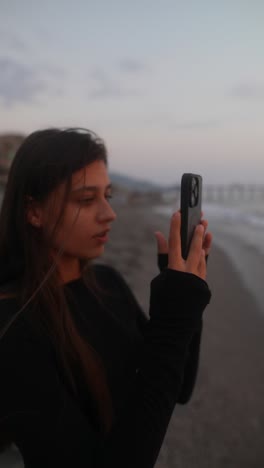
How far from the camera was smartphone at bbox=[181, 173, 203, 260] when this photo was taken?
1012 millimetres

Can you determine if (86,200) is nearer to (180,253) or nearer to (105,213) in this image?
(105,213)

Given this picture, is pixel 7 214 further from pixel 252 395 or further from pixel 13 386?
pixel 252 395

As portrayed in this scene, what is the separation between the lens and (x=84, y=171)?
4.03 ft

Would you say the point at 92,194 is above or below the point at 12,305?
above

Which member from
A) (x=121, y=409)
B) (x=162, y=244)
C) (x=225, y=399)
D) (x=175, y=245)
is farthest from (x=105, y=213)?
(x=225, y=399)

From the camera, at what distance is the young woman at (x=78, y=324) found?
0.94 meters

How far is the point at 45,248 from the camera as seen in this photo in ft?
3.95

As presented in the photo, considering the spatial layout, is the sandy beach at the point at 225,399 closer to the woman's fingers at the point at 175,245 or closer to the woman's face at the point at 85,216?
the woman's face at the point at 85,216

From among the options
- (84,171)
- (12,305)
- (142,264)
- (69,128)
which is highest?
(69,128)

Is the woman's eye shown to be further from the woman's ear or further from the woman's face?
the woman's ear

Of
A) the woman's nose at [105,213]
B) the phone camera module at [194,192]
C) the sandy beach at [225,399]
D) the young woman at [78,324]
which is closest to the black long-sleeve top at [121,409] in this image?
the young woman at [78,324]

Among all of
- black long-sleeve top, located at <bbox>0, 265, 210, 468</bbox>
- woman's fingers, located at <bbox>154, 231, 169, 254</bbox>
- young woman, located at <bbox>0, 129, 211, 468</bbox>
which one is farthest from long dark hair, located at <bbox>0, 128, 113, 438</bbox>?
woman's fingers, located at <bbox>154, 231, 169, 254</bbox>

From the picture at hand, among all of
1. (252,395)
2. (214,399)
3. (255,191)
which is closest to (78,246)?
(214,399)

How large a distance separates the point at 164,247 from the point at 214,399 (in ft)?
6.32
